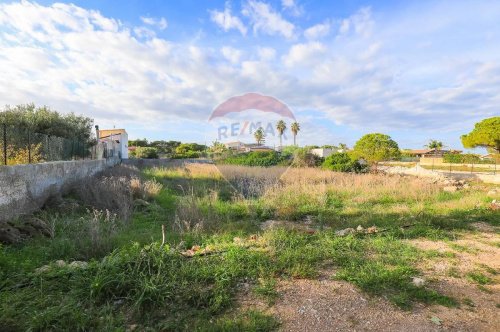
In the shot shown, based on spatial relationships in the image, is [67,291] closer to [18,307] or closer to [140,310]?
[18,307]

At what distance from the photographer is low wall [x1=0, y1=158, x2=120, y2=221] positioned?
5.55 metres

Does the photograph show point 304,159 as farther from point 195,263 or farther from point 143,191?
point 195,263

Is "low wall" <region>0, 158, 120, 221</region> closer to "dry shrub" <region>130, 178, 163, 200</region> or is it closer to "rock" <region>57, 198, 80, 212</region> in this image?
"rock" <region>57, 198, 80, 212</region>

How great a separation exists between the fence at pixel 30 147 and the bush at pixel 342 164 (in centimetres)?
1374

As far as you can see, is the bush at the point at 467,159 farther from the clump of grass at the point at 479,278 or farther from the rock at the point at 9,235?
the rock at the point at 9,235

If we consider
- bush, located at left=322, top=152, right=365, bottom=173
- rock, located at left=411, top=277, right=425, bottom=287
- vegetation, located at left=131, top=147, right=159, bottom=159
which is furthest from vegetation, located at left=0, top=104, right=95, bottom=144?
vegetation, located at left=131, top=147, right=159, bottom=159

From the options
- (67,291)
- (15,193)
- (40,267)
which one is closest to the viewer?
(67,291)

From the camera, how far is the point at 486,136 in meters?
27.8

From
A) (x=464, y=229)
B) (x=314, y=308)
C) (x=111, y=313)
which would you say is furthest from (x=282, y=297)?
(x=464, y=229)

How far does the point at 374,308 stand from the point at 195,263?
2.12m

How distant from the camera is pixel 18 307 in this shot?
2719 millimetres

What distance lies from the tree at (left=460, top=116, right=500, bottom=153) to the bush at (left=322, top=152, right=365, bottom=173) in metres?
17.2

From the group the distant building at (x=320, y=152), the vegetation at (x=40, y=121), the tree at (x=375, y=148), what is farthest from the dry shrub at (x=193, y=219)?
the distant building at (x=320, y=152)

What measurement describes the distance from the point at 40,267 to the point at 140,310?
174cm
